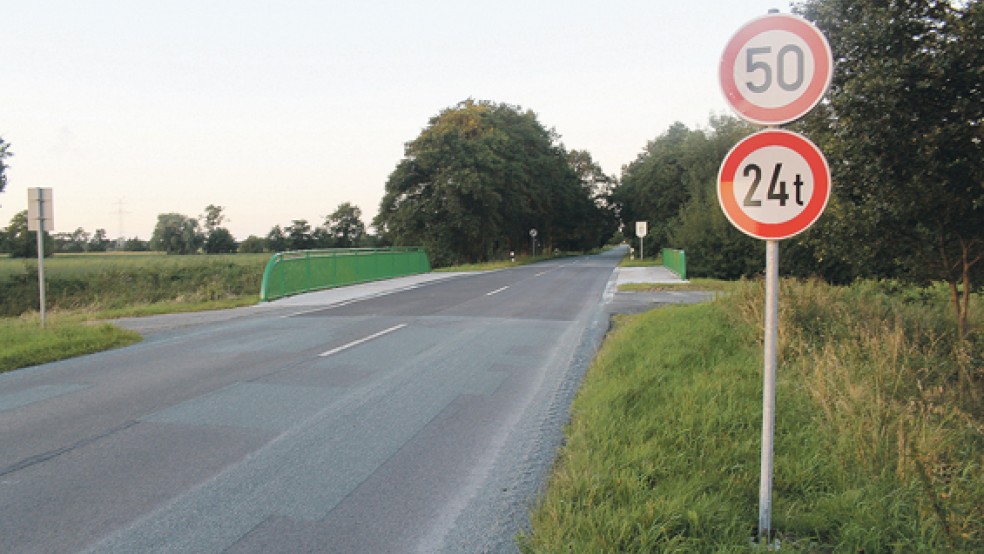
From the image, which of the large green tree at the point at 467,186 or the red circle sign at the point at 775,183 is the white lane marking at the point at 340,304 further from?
the large green tree at the point at 467,186

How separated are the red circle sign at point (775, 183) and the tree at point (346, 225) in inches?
4026

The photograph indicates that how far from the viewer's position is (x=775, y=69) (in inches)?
A: 128

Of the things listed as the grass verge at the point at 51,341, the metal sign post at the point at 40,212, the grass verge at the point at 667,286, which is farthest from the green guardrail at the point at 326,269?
the grass verge at the point at 667,286

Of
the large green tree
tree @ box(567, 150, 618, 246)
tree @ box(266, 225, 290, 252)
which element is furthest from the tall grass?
tree @ box(266, 225, 290, 252)

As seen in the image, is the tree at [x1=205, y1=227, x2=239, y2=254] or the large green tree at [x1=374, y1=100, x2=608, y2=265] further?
the tree at [x1=205, y1=227, x2=239, y2=254]

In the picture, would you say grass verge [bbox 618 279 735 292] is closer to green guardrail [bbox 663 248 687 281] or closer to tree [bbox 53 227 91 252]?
green guardrail [bbox 663 248 687 281]

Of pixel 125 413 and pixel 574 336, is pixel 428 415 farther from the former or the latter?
pixel 574 336

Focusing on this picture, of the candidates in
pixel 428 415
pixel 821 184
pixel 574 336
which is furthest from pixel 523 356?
pixel 821 184

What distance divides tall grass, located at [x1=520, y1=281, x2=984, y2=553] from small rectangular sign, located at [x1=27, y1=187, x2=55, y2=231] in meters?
10.2

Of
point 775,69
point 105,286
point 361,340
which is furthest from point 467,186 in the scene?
point 775,69

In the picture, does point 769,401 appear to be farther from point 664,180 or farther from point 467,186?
point 664,180

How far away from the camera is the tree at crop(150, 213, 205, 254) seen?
9781 cm

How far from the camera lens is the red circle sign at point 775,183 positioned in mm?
3109

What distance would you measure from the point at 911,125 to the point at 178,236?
10727 centimetres
